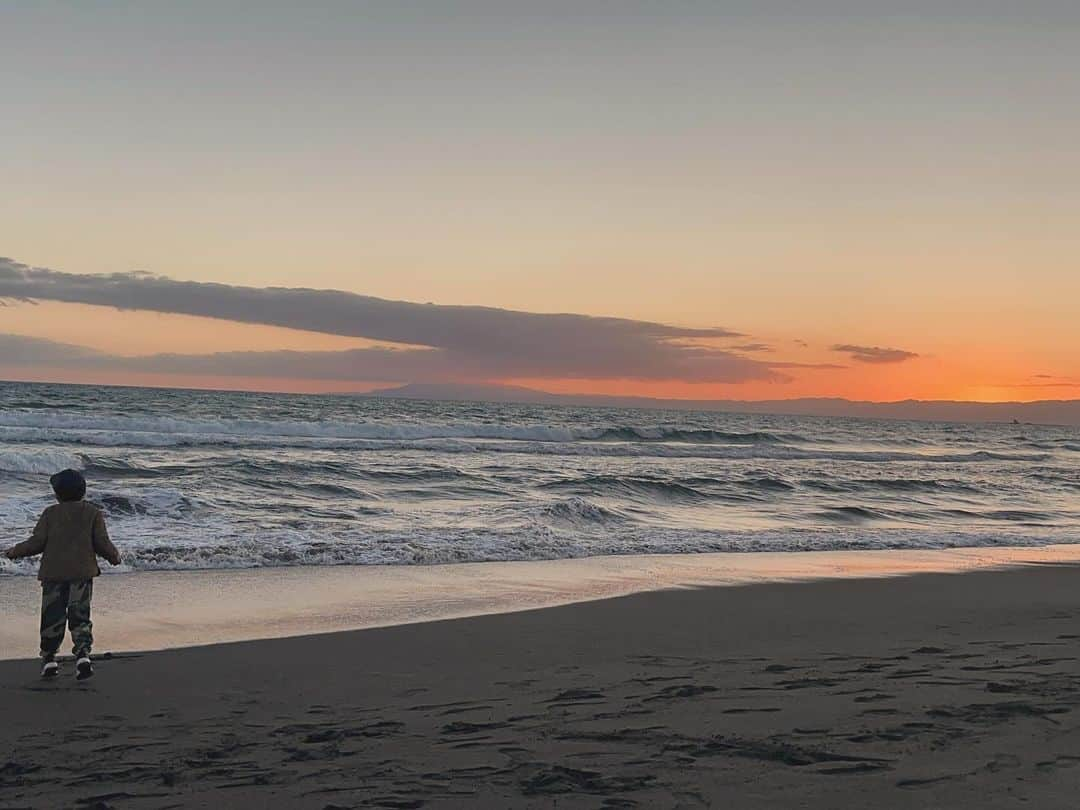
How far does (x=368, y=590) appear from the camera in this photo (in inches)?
390

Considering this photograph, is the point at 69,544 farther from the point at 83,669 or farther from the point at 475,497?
the point at 475,497

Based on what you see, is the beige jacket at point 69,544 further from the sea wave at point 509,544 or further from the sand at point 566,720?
the sea wave at point 509,544

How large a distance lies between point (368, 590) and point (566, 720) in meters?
5.17

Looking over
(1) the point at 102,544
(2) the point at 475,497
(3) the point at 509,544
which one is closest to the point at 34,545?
(1) the point at 102,544

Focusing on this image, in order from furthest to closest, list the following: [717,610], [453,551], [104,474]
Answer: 1. [104,474]
2. [453,551]
3. [717,610]

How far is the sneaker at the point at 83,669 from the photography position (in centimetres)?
607

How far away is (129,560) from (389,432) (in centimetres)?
3548

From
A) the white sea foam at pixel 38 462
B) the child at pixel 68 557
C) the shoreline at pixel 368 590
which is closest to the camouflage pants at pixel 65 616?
the child at pixel 68 557

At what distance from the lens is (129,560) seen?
10688 millimetres

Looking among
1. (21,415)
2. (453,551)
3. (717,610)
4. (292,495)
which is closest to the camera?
(717,610)

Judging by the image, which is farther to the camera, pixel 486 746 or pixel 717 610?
pixel 717 610

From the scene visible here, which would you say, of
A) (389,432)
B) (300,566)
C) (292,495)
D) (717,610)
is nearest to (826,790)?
(717,610)

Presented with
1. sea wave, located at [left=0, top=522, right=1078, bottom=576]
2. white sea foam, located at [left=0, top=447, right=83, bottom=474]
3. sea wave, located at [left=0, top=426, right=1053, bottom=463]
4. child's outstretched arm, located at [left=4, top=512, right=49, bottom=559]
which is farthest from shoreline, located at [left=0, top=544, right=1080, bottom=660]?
sea wave, located at [left=0, top=426, right=1053, bottom=463]

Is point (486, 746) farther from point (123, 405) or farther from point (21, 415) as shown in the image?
point (123, 405)
